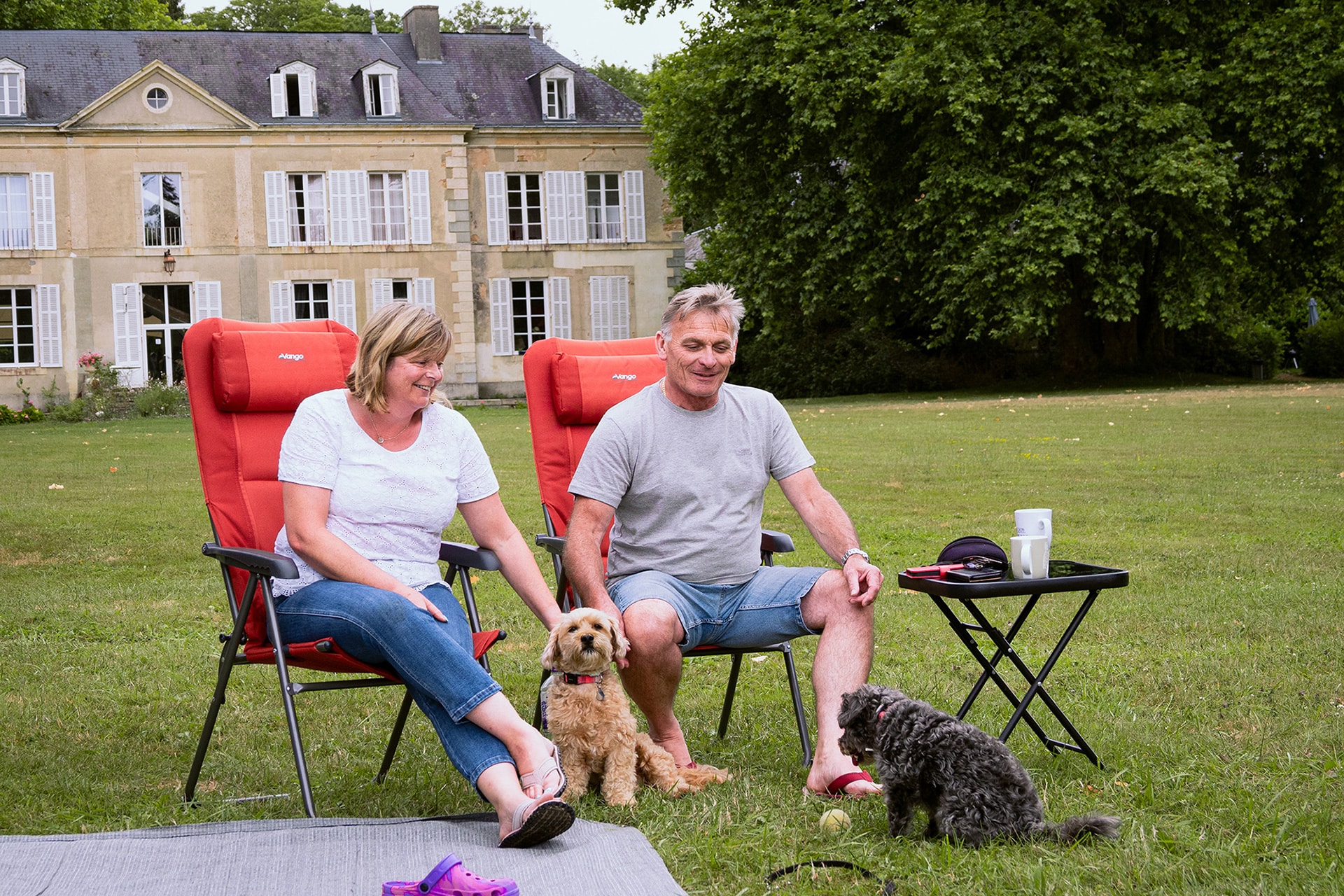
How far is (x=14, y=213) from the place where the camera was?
2983cm

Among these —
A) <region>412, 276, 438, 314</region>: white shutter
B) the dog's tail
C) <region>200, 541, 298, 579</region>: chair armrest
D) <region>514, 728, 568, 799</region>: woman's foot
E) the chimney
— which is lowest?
the dog's tail

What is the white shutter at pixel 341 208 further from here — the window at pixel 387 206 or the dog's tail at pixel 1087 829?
the dog's tail at pixel 1087 829

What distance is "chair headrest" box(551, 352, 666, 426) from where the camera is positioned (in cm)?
467

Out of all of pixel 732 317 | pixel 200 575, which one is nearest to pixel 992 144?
pixel 200 575

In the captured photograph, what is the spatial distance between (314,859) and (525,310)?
3029cm

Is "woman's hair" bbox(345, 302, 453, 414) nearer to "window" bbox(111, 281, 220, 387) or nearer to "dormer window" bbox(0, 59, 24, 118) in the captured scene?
"window" bbox(111, 281, 220, 387)

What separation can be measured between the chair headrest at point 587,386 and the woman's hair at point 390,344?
3.32 ft

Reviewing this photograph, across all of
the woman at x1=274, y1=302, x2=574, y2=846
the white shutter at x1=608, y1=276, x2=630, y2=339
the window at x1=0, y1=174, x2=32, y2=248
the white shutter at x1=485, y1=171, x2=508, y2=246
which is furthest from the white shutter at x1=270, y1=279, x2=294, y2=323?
the woman at x1=274, y1=302, x2=574, y2=846

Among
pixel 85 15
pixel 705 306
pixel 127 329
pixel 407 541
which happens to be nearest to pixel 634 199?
pixel 127 329

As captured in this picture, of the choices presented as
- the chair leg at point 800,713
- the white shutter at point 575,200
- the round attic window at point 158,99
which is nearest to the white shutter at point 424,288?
the white shutter at point 575,200

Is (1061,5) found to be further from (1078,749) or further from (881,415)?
(1078,749)

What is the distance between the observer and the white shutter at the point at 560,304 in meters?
32.8

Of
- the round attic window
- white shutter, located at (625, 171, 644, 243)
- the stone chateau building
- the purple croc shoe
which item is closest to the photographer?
the purple croc shoe

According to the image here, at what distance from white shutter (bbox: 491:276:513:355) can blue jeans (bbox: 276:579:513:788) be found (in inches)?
1161
